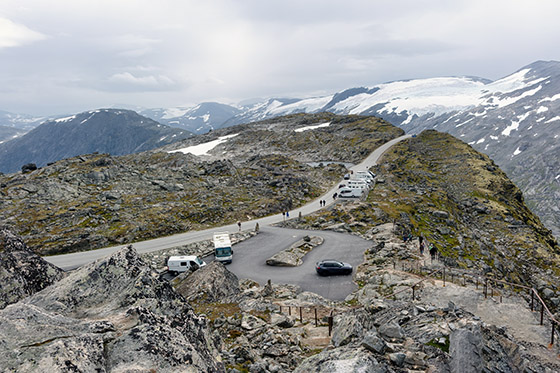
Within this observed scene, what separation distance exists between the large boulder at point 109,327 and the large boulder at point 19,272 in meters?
2.65

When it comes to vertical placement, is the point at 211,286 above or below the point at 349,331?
below

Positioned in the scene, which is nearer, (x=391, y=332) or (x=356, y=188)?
(x=391, y=332)

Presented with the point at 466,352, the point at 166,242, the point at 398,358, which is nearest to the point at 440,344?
the point at 466,352

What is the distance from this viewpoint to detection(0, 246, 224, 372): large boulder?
6.68m

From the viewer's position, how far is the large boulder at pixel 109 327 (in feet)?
21.9

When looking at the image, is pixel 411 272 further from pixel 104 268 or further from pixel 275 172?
pixel 275 172

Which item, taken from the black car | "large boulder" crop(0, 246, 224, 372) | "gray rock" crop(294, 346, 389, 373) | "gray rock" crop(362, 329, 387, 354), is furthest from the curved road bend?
"gray rock" crop(362, 329, 387, 354)

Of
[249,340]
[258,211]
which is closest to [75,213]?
[258,211]

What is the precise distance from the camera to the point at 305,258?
4081cm

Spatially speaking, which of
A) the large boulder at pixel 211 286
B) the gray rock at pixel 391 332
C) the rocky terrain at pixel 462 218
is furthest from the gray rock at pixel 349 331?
the rocky terrain at pixel 462 218

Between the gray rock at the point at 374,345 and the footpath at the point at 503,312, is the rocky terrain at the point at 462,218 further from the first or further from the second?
the gray rock at the point at 374,345

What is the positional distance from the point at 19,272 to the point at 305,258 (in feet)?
105

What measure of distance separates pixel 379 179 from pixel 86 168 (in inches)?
2704

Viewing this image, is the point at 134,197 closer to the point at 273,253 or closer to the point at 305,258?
the point at 273,253
